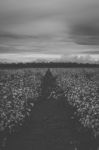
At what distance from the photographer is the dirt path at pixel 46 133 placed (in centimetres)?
1138

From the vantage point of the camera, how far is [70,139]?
12.2 metres

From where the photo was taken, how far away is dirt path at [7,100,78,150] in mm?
11375

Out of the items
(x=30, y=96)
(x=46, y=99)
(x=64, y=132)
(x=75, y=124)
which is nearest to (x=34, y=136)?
(x=64, y=132)

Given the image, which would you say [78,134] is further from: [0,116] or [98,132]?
[0,116]

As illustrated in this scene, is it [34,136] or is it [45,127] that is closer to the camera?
[34,136]

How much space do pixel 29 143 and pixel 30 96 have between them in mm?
9897

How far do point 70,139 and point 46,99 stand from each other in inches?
443

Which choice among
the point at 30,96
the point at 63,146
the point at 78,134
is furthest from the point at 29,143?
the point at 30,96

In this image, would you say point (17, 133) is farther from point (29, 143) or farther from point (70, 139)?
point (70, 139)

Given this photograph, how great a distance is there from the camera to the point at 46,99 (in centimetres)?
2327

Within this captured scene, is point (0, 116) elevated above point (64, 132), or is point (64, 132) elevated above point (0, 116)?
point (0, 116)

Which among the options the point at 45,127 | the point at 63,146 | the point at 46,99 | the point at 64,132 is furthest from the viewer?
the point at 46,99

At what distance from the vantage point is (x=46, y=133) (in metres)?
13.2

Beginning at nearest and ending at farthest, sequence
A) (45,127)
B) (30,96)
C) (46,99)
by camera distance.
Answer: (45,127) → (30,96) → (46,99)
